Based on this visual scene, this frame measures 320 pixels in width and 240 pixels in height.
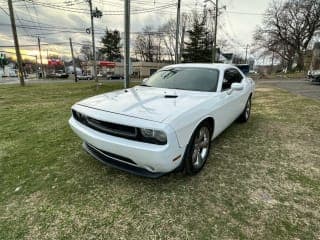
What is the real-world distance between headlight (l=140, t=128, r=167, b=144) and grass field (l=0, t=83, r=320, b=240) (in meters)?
0.70

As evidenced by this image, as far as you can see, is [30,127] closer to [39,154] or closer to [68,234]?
[39,154]

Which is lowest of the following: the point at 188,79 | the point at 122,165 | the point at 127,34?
the point at 122,165

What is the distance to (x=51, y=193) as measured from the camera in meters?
2.58

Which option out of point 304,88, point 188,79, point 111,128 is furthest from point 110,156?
point 304,88

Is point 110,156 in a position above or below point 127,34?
below

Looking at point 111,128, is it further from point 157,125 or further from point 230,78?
point 230,78

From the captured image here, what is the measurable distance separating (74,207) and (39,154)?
1.70 metres

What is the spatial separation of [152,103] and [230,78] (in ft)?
6.99

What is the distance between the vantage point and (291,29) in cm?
3709

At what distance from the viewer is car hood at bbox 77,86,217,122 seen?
2400 mm

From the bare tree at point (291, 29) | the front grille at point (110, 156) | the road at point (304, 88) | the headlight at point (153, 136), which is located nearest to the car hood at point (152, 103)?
the headlight at point (153, 136)

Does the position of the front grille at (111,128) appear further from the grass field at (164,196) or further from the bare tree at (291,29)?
the bare tree at (291,29)

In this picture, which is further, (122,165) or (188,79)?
(188,79)

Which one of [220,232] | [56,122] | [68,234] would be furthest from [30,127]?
[220,232]
